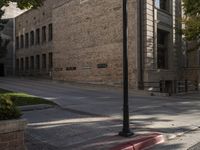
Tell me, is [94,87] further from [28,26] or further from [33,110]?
[28,26]

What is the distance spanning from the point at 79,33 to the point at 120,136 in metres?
24.1

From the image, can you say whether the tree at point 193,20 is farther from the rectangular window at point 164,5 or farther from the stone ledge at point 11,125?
the stone ledge at point 11,125

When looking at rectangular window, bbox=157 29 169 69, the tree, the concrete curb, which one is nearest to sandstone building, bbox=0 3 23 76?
rectangular window, bbox=157 29 169 69

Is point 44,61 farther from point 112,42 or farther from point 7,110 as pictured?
point 7,110

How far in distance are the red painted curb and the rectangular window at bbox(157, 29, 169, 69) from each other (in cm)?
2009

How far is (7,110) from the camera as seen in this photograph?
7.54 metres

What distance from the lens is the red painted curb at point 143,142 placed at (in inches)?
345

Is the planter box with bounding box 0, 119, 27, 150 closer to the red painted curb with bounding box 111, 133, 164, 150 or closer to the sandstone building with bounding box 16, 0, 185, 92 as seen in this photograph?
the red painted curb with bounding box 111, 133, 164, 150

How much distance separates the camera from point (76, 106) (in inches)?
682

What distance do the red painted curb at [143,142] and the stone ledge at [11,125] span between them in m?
2.31

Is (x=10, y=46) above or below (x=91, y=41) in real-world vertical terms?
above

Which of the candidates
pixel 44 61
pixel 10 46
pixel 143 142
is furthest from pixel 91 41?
pixel 10 46

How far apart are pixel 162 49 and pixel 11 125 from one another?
24.5 metres

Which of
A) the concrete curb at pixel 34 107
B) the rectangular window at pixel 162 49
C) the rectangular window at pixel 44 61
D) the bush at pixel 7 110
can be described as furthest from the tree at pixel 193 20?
the rectangular window at pixel 44 61
